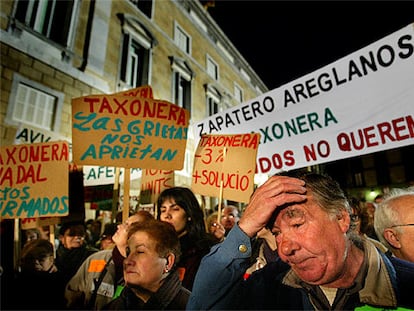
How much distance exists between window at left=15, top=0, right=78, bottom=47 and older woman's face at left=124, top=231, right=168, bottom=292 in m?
7.36

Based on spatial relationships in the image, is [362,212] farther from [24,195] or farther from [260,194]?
[24,195]

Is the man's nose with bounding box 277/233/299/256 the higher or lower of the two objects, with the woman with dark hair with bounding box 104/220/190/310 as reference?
higher

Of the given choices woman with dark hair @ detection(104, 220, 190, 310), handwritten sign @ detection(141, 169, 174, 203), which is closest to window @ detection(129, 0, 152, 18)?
handwritten sign @ detection(141, 169, 174, 203)

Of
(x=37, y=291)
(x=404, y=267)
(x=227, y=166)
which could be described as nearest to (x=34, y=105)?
(x=37, y=291)

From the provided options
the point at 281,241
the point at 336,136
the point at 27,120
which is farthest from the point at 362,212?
the point at 27,120

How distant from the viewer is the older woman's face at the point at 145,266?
1.66 meters

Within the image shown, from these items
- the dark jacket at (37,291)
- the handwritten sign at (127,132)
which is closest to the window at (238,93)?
the handwritten sign at (127,132)

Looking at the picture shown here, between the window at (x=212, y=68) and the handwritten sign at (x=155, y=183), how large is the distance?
13086 mm

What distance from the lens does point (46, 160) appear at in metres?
2.87

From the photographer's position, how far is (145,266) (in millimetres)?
1674

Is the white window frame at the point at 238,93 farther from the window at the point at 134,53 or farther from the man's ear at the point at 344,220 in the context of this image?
the man's ear at the point at 344,220

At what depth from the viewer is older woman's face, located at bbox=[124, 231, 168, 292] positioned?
1.66 metres

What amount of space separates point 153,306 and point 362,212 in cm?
202

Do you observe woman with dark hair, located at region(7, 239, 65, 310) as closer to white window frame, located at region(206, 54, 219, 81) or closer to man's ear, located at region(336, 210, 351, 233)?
man's ear, located at region(336, 210, 351, 233)
